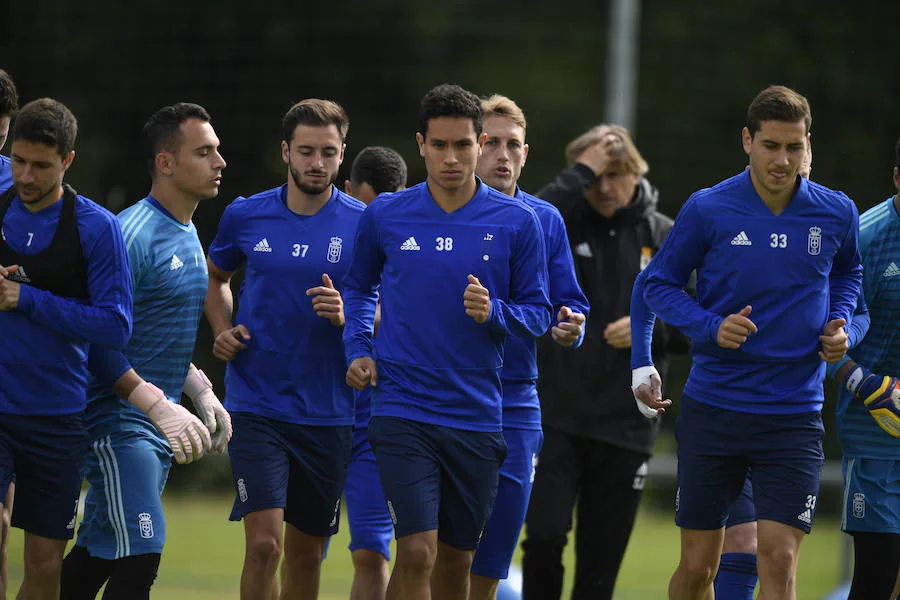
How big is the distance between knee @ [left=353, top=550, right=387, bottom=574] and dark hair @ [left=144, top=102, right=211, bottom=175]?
202 cm

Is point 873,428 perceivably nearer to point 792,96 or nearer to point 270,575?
point 792,96

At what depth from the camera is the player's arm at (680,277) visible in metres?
6.12

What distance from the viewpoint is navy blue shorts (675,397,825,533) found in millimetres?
6035

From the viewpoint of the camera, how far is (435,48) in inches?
717

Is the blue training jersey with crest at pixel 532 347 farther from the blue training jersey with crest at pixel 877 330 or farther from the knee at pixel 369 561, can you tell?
the blue training jersey with crest at pixel 877 330

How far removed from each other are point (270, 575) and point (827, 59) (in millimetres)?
12908

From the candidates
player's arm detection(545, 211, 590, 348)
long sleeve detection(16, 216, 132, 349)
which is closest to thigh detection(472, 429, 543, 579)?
player's arm detection(545, 211, 590, 348)

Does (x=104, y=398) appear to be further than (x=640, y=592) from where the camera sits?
No

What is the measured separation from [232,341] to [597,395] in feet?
6.28

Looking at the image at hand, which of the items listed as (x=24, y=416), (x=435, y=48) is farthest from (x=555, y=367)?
(x=435, y=48)

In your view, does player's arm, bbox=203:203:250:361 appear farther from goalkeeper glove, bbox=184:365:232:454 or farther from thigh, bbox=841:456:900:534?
thigh, bbox=841:456:900:534

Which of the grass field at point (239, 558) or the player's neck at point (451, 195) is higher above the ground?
the player's neck at point (451, 195)

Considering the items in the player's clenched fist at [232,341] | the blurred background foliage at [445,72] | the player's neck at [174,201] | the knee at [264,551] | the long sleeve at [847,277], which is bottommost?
the knee at [264,551]

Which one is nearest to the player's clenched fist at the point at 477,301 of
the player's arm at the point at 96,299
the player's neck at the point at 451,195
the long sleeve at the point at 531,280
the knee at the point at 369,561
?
the long sleeve at the point at 531,280
